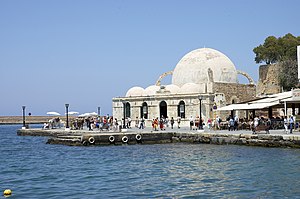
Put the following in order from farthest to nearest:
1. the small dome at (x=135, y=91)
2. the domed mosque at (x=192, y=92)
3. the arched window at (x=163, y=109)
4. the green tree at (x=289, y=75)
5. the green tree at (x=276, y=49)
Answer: the green tree at (x=276, y=49)
the green tree at (x=289, y=75)
the small dome at (x=135, y=91)
the arched window at (x=163, y=109)
the domed mosque at (x=192, y=92)

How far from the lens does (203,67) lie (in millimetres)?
44750

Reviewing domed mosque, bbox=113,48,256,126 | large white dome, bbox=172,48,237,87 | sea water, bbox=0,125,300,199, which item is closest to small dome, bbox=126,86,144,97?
domed mosque, bbox=113,48,256,126

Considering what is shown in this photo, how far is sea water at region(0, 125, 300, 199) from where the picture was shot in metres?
13.6

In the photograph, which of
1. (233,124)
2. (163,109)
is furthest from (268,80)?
(233,124)

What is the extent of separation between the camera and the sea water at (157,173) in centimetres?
1364

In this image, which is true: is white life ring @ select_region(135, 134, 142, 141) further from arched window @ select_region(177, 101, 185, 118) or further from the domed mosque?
arched window @ select_region(177, 101, 185, 118)

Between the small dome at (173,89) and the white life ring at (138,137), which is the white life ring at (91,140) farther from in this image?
the small dome at (173,89)

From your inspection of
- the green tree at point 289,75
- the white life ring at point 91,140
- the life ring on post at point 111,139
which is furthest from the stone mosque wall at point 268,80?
the white life ring at point 91,140

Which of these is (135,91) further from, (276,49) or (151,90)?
(276,49)

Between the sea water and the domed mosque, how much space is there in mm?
14642

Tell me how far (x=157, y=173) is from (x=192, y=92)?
24.6 metres

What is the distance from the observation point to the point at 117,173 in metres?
17.4

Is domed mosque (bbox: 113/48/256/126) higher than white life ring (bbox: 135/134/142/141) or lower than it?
higher

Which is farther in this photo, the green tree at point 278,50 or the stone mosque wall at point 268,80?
the green tree at point 278,50
